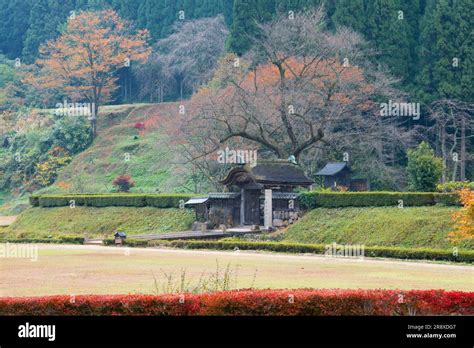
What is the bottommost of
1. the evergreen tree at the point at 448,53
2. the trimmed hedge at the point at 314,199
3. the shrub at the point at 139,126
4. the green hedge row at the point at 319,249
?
the green hedge row at the point at 319,249

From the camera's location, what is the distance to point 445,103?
6681 centimetres

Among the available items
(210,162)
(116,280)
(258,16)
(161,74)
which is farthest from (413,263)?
(161,74)

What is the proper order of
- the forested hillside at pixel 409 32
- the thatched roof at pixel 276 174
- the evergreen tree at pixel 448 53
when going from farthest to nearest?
the forested hillside at pixel 409 32 < the evergreen tree at pixel 448 53 < the thatched roof at pixel 276 174

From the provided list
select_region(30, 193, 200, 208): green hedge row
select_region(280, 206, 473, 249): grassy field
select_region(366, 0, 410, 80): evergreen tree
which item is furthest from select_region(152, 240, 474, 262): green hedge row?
select_region(366, 0, 410, 80): evergreen tree

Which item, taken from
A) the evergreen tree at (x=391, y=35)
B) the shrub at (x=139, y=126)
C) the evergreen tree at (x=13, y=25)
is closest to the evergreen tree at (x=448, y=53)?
the evergreen tree at (x=391, y=35)

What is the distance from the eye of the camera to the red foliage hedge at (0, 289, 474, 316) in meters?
24.4

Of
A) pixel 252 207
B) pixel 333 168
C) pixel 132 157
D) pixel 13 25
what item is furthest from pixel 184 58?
pixel 252 207

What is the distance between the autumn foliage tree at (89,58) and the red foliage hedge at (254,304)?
67.9 m

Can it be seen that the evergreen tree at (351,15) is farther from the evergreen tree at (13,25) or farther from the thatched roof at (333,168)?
the evergreen tree at (13,25)

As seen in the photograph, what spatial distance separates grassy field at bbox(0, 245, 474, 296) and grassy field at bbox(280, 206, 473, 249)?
5490 millimetres

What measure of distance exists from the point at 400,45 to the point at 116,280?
4193 cm

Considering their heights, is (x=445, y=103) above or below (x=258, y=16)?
below

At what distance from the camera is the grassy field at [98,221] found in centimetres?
6306
